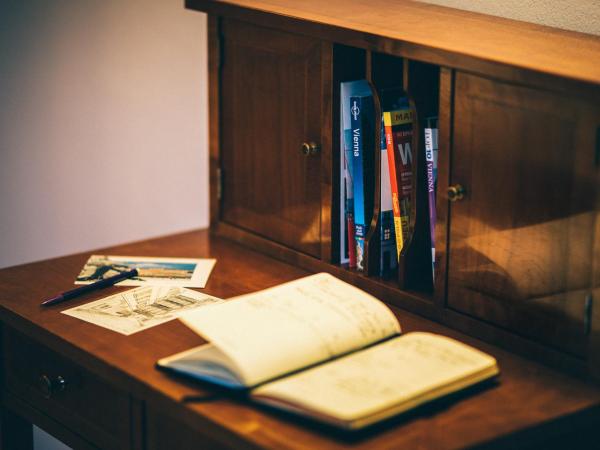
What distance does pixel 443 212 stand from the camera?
1540 millimetres

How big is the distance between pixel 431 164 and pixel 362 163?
0.18 m

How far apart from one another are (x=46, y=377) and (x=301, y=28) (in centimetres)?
73

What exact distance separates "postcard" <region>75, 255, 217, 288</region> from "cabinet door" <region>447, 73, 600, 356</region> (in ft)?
1.60

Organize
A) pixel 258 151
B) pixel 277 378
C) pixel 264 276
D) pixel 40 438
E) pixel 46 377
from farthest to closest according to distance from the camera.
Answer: pixel 40 438, pixel 258 151, pixel 264 276, pixel 46 377, pixel 277 378

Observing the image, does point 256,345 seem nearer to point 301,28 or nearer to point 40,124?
point 301,28

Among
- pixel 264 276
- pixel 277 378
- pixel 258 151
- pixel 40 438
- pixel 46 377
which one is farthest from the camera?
pixel 40 438

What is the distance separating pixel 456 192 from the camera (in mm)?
1503

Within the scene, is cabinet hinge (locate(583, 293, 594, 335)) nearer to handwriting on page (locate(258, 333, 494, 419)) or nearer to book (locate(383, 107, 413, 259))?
handwriting on page (locate(258, 333, 494, 419))

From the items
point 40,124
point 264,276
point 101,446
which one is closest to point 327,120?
point 264,276

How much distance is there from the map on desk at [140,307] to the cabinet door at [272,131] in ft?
0.90

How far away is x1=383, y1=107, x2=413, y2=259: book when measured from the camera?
5.40 ft

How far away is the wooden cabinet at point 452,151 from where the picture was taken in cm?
135

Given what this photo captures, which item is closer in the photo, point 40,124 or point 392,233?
point 392,233

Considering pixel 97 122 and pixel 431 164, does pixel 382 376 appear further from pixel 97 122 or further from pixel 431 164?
pixel 97 122
